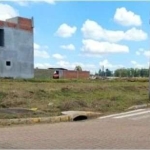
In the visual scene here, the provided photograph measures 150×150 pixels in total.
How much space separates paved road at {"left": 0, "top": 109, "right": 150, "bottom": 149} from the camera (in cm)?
818

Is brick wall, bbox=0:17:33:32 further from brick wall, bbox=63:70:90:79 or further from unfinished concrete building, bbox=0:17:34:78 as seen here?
brick wall, bbox=63:70:90:79

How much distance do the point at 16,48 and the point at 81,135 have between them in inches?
1827

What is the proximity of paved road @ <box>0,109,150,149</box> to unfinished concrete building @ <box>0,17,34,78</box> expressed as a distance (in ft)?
137

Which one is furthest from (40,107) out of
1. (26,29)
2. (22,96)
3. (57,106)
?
(26,29)

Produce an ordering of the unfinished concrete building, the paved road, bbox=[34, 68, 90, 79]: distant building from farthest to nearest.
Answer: bbox=[34, 68, 90, 79]: distant building
the unfinished concrete building
the paved road

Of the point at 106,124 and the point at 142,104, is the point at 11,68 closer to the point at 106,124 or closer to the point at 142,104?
the point at 142,104

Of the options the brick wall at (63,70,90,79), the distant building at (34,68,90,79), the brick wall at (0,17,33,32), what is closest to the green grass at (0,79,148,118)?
the brick wall at (0,17,33,32)

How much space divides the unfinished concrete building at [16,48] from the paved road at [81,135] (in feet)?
137

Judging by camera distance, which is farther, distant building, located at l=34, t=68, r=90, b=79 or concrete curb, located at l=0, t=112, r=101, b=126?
distant building, located at l=34, t=68, r=90, b=79

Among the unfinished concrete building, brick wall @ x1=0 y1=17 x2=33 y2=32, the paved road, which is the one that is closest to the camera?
the paved road

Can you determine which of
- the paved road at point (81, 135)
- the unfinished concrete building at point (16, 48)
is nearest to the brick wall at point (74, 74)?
the unfinished concrete building at point (16, 48)

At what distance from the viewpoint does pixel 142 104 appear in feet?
58.5

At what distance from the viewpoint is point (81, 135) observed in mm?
9508

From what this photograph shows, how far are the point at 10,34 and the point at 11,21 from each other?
10.3 feet
